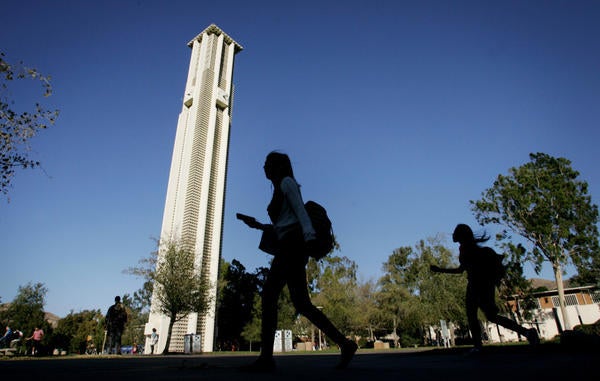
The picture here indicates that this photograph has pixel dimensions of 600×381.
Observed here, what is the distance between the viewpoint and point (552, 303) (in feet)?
153

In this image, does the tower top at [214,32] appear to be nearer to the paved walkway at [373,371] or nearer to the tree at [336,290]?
the tree at [336,290]

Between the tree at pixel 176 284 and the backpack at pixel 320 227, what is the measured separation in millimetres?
20778

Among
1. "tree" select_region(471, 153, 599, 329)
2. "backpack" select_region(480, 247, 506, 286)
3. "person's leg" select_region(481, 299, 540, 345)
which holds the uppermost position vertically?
"tree" select_region(471, 153, 599, 329)

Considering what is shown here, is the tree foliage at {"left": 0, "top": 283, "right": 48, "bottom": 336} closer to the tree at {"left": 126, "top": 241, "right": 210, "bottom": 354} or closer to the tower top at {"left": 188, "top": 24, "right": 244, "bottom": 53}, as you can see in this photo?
the tree at {"left": 126, "top": 241, "right": 210, "bottom": 354}

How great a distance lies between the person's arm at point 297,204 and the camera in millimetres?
2402

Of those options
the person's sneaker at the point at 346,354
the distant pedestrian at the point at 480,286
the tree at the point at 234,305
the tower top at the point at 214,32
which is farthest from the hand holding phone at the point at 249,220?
the tower top at the point at 214,32

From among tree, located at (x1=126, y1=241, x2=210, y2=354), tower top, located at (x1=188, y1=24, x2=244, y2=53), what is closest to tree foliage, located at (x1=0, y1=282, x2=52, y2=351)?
tree, located at (x1=126, y1=241, x2=210, y2=354)

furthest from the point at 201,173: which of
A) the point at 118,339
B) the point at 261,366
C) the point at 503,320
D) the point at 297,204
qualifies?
the point at 261,366

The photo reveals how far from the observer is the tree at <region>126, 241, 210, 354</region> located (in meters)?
21.3

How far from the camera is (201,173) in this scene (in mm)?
34938

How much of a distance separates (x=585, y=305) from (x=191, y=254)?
47641 mm

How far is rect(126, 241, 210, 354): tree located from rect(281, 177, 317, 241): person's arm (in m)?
20.8

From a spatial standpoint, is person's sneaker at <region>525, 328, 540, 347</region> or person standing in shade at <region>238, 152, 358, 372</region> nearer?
person standing in shade at <region>238, 152, 358, 372</region>

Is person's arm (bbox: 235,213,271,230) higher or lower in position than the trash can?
higher
